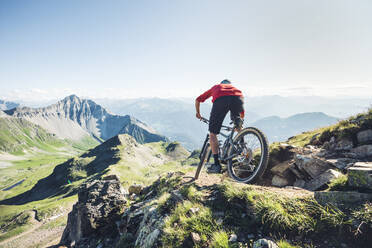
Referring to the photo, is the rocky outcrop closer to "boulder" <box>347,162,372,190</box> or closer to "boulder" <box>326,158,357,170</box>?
"boulder" <box>326,158,357,170</box>

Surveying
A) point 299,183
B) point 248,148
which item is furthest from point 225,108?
point 299,183

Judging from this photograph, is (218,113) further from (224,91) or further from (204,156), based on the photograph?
A: (204,156)

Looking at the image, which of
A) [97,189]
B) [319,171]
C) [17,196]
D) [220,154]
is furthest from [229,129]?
[17,196]

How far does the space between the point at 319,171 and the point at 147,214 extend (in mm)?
6541

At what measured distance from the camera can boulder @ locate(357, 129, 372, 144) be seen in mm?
6974

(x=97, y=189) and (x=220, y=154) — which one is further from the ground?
(x=220, y=154)

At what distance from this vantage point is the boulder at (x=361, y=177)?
3.83 meters

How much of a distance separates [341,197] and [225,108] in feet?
14.5

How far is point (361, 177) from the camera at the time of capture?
3.96 metres

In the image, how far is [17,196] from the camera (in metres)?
→ 156

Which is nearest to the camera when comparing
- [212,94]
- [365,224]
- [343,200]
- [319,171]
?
[365,224]

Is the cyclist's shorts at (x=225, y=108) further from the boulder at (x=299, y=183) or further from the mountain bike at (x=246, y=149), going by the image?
the boulder at (x=299, y=183)

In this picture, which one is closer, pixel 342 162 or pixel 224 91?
pixel 342 162

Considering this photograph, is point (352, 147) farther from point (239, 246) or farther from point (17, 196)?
point (17, 196)
